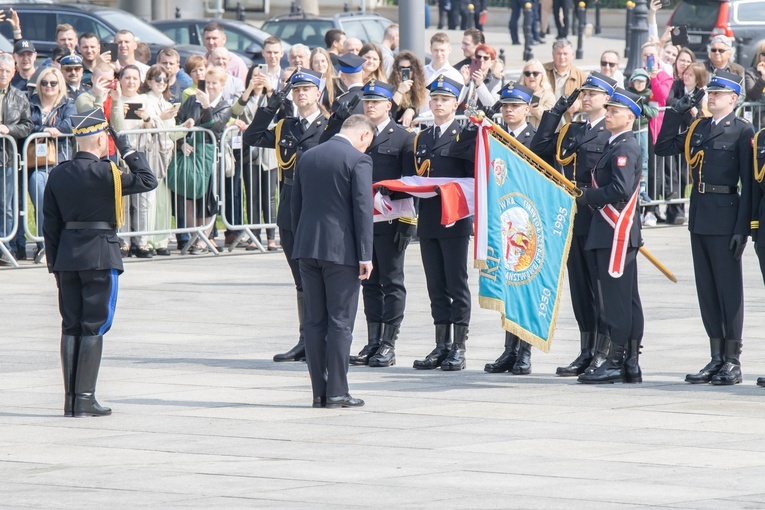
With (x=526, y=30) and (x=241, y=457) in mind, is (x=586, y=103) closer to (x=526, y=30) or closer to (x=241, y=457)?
(x=241, y=457)

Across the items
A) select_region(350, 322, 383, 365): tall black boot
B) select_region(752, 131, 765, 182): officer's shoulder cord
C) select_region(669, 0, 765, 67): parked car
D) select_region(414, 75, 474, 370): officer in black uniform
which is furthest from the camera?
select_region(669, 0, 765, 67): parked car

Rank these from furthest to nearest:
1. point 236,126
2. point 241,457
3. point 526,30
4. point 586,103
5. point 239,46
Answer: point 526,30 < point 239,46 < point 236,126 < point 586,103 < point 241,457

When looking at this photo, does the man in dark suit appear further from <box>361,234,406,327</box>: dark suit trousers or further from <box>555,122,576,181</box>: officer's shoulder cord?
<box>555,122,576,181</box>: officer's shoulder cord

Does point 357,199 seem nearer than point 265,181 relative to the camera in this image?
Yes

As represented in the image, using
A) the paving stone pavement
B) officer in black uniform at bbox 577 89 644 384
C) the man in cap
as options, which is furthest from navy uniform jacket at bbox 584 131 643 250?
the man in cap

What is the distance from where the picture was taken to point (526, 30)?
39.7m

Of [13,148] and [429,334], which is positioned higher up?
[13,148]

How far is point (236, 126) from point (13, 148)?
2.45 meters

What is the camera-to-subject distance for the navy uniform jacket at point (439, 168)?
1163 centimetres

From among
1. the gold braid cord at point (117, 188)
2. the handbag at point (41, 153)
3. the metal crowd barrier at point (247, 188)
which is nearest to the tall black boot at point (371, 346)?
the gold braid cord at point (117, 188)

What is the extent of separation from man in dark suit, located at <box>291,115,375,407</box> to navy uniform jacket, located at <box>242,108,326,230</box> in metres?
1.61

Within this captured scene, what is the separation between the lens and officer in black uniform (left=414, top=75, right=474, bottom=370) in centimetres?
1162

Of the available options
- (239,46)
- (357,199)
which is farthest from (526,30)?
(357,199)

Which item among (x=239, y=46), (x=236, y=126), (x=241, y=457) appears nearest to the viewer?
(x=241, y=457)
